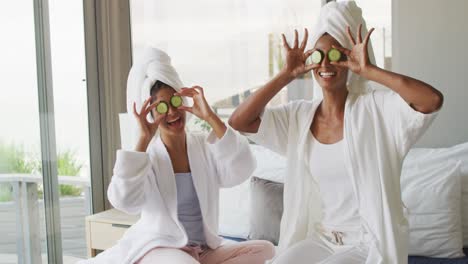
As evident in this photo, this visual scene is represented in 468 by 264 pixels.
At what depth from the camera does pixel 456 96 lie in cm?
249

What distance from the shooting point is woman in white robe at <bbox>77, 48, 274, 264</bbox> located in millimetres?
1711

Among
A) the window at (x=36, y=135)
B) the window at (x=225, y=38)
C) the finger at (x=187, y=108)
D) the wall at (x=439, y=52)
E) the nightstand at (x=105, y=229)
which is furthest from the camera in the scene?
the window at (x=225, y=38)

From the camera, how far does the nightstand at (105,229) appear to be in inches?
109

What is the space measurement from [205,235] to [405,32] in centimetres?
148

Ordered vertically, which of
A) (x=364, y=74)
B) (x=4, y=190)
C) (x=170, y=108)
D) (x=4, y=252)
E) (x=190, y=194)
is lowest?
(x=4, y=252)

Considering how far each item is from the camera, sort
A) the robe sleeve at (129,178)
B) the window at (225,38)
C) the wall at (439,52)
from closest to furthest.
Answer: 1. the robe sleeve at (129,178)
2. the wall at (439,52)
3. the window at (225,38)

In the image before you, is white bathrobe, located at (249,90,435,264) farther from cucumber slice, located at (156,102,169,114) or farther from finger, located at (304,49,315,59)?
cucumber slice, located at (156,102,169,114)

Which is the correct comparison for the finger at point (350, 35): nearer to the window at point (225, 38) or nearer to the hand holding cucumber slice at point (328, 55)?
the hand holding cucumber slice at point (328, 55)

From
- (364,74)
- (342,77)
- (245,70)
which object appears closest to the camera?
(364,74)

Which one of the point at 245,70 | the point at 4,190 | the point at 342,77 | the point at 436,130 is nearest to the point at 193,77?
the point at 245,70

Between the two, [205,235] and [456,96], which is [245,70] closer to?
[456,96]

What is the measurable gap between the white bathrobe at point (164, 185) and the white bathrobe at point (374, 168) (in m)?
0.23

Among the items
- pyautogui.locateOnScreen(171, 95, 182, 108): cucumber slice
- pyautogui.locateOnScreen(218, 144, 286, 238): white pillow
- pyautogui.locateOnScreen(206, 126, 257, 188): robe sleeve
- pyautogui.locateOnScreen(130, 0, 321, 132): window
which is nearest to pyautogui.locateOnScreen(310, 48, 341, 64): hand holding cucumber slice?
pyautogui.locateOnScreen(206, 126, 257, 188): robe sleeve

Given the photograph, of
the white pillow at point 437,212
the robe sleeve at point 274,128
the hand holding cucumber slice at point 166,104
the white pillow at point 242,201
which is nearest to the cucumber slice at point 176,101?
the hand holding cucumber slice at point 166,104
